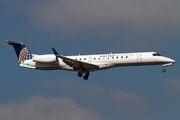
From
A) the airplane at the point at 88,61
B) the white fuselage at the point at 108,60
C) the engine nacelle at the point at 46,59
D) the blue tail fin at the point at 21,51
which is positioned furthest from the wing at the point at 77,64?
the blue tail fin at the point at 21,51

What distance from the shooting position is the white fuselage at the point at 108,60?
41.6 metres

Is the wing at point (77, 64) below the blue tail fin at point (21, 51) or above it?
below

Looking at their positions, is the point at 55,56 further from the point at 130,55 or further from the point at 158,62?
the point at 158,62

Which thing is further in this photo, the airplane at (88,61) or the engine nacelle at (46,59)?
the engine nacelle at (46,59)

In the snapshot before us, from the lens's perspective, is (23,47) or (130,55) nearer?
(130,55)

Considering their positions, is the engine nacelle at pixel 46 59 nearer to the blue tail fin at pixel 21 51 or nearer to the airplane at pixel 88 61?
→ the airplane at pixel 88 61

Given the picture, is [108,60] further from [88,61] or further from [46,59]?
[46,59]

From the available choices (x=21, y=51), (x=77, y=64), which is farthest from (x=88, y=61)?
(x=21, y=51)

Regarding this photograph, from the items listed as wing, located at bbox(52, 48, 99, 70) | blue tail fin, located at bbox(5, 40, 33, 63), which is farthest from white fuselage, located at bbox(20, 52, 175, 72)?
blue tail fin, located at bbox(5, 40, 33, 63)

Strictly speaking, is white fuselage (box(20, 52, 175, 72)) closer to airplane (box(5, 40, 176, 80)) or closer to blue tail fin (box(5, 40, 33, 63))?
airplane (box(5, 40, 176, 80))

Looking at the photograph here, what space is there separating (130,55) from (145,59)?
197 centimetres

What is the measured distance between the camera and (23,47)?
46438mm

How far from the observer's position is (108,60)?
42.1 m

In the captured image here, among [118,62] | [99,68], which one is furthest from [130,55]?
[99,68]
